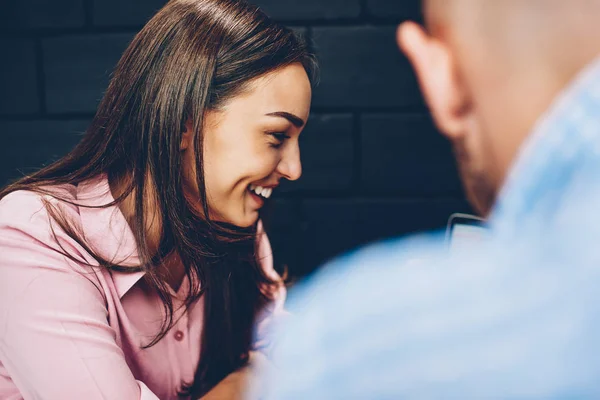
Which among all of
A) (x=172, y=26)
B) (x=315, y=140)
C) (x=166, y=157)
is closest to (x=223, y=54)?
(x=172, y=26)

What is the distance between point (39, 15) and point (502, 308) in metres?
1.77

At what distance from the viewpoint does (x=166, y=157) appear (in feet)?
3.17

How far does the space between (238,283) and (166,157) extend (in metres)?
0.43

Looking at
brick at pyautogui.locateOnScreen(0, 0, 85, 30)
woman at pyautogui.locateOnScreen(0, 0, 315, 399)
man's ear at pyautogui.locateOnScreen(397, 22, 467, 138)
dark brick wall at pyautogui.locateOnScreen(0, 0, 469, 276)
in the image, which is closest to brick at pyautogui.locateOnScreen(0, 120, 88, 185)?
dark brick wall at pyautogui.locateOnScreen(0, 0, 469, 276)

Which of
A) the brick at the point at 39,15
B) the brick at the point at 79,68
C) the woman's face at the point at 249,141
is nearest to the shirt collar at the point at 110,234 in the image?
the woman's face at the point at 249,141

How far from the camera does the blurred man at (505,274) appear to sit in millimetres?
248

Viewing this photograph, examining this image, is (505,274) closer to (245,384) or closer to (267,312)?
(245,384)

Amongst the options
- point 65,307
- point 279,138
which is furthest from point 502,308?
point 279,138

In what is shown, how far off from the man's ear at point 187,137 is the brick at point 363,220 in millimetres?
727

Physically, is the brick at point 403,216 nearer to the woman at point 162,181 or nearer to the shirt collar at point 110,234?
the woman at point 162,181

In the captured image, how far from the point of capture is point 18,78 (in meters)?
1.71

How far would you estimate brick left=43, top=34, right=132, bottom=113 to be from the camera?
65.7 inches

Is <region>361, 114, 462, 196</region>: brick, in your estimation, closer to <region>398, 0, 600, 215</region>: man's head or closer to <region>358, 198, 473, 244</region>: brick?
<region>358, 198, 473, 244</region>: brick

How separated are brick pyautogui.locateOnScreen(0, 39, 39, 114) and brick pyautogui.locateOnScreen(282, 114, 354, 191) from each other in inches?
32.8
